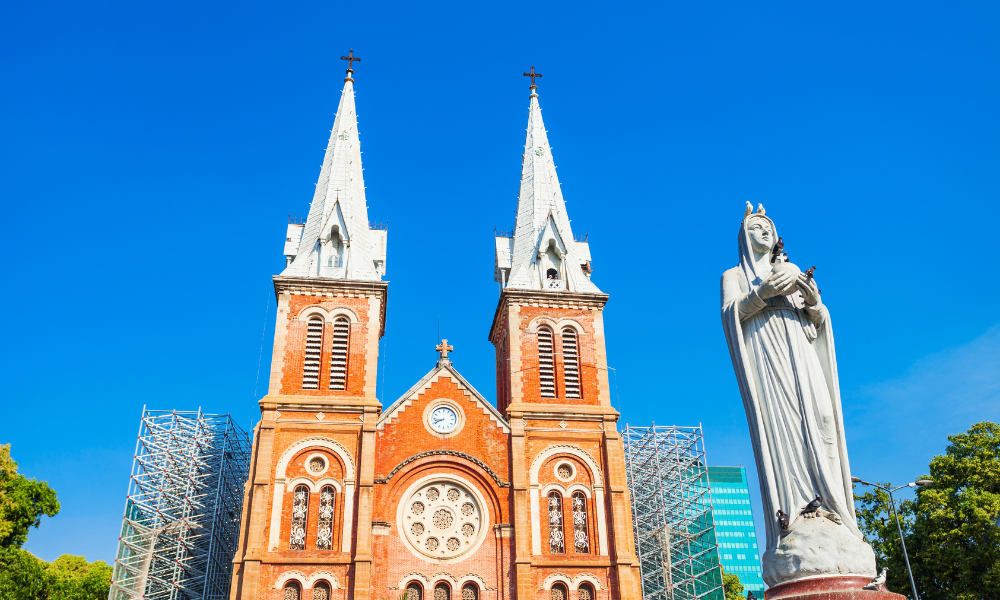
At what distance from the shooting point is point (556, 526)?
27.2 meters

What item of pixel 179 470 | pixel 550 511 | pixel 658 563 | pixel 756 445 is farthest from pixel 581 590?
pixel 756 445

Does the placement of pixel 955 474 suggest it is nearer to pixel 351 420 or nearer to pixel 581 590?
pixel 581 590

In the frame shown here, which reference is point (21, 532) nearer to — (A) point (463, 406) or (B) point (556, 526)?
(A) point (463, 406)

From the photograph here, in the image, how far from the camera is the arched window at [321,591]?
24938 millimetres

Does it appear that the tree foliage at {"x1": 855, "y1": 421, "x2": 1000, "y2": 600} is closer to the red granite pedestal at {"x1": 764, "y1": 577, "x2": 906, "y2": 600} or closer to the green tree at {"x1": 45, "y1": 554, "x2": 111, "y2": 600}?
the red granite pedestal at {"x1": 764, "y1": 577, "x2": 906, "y2": 600}

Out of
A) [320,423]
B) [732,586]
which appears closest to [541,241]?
[320,423]

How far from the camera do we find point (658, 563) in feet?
118

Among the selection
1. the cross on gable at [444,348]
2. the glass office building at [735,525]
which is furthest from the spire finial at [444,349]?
the glass office building at [735,525]

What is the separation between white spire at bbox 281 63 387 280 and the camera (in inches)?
1233

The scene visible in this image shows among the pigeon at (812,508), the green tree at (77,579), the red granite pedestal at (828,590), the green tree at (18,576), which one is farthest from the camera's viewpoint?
the green tree at (77,579)

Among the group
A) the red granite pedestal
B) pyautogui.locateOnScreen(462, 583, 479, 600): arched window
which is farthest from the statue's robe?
pyautogui.locateOnScreen(462, 583, 479, 600): arched window

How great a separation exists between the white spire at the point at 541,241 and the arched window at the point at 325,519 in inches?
409

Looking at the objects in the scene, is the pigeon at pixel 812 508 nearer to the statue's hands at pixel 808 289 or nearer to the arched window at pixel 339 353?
the statue's hands at pixel 808 289

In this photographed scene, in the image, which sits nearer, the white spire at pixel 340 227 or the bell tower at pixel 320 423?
the bell tower at pixel 320 423
